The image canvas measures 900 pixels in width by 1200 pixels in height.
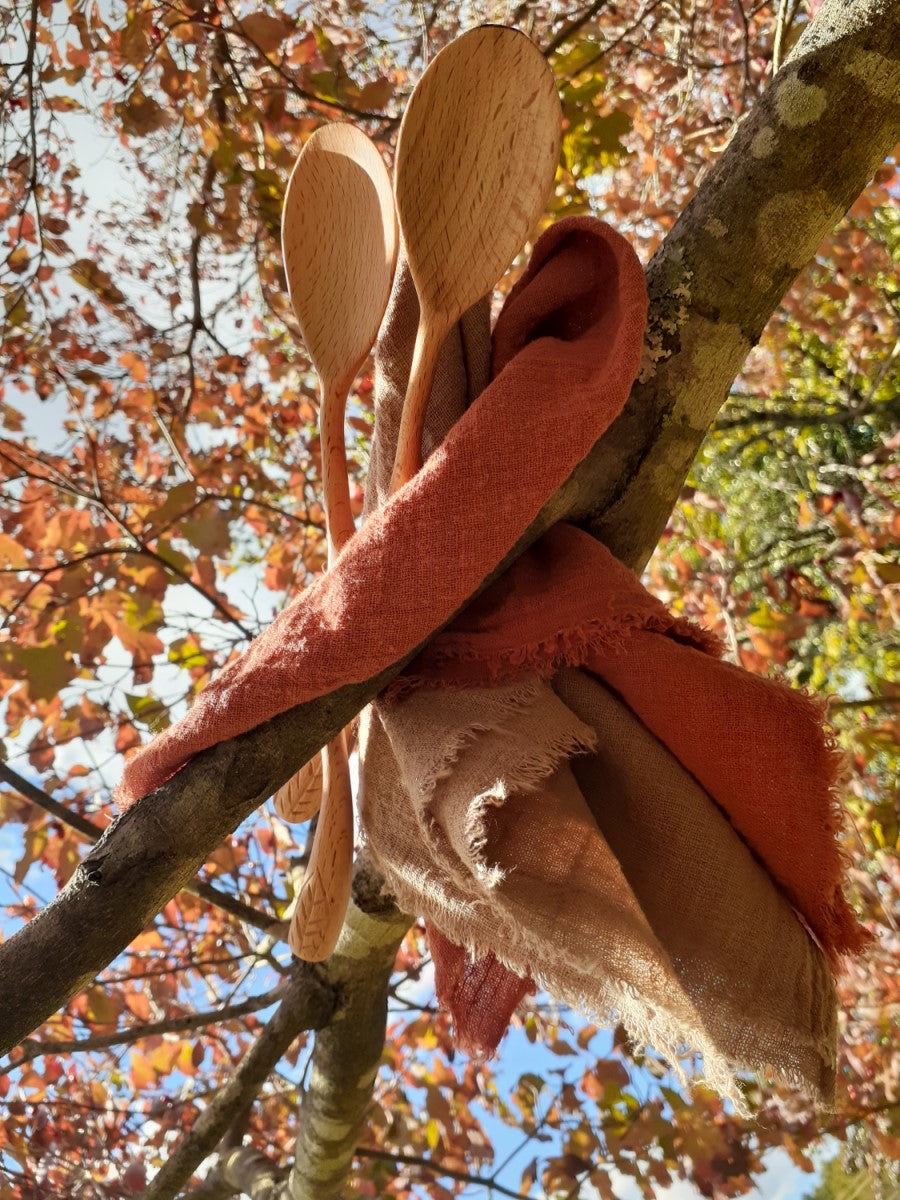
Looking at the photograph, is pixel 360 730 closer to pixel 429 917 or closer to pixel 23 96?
pixel 429 917

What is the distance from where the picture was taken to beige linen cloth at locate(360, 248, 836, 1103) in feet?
1.96

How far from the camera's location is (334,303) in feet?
2.50

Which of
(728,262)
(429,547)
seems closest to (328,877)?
(429,547)

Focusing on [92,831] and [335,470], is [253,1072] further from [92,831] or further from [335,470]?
[335,470]

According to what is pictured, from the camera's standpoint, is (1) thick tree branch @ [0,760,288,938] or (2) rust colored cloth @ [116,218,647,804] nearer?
(2) rust colored cloth @ [116,218,647,804]

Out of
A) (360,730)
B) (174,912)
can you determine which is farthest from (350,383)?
(174,912)

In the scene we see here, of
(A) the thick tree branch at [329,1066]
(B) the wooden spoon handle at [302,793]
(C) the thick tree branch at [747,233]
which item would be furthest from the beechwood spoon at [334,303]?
(A) the thick tree branch at [329,1066]

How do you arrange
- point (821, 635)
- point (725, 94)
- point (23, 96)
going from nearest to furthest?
point (23, 96) < point (725, 94) < point (821, 635)

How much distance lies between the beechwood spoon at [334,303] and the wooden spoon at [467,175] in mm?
60

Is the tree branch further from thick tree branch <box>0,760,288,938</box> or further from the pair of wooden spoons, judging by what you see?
the pair of wooden spoons

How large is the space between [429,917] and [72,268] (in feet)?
6.42

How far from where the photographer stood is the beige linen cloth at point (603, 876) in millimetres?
598

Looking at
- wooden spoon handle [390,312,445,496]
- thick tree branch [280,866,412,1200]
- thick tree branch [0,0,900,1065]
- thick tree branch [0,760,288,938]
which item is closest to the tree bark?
thick tree branch [0,0,900,1065]

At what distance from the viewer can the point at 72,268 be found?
2.10 m
